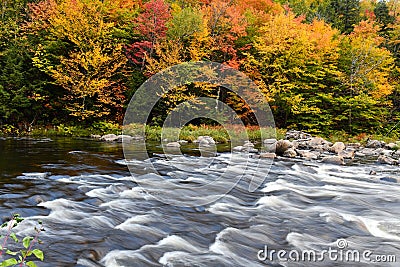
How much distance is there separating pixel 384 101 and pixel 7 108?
22.6 m

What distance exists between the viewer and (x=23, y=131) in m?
17.3

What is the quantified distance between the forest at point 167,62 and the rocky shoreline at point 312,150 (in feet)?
11.0

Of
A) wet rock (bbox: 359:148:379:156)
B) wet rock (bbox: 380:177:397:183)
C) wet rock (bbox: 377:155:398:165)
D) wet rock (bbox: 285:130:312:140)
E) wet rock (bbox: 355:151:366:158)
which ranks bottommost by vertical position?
wet rock (bbox: 380:177:397:183)

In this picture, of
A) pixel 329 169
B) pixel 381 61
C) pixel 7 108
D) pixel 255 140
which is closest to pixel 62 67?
pixel 7 108

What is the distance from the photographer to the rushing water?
354 cm

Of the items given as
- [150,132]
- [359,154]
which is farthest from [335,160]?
[150,132]

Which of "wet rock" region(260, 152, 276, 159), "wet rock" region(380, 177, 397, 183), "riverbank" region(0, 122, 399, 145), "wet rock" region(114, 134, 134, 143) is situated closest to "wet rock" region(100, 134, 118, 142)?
"wet rock" region(114, 134, 134, 143)

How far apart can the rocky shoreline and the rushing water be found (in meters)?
3.60

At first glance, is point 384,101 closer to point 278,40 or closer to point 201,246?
point 278,40

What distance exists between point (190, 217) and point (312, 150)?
1077cm

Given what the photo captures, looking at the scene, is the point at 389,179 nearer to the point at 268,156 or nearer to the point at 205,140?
the point at 268,156

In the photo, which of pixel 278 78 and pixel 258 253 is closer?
pixel 258 253

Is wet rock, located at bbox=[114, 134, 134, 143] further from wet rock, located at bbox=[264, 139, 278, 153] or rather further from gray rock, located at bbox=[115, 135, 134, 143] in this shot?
wet rock, located at bbox=[264, 139, 278, 153]

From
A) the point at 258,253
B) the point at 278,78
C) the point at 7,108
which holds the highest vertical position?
the point at 278,78
